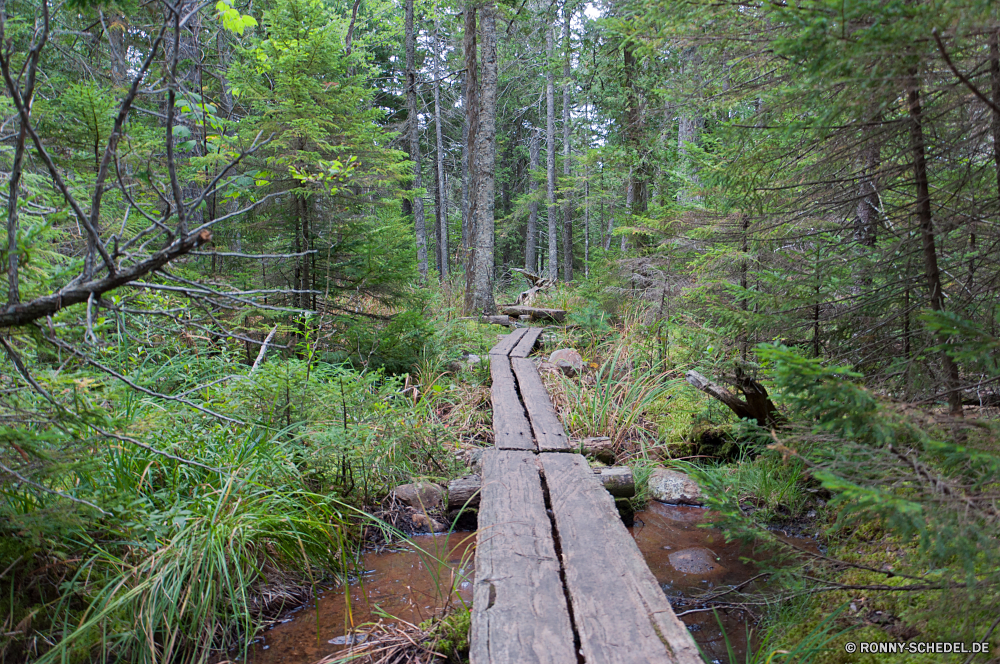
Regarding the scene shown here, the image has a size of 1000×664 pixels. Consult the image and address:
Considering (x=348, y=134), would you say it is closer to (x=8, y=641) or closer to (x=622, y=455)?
(x=622, y=455)

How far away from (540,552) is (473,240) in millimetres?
9288

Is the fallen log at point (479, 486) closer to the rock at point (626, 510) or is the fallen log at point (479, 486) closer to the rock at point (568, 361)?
the rock at point (626, 510)

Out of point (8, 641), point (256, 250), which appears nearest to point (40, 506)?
point (8, 641)

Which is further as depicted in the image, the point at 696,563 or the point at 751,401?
the point at 751,401

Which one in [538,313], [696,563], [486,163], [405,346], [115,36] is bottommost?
[696,563]

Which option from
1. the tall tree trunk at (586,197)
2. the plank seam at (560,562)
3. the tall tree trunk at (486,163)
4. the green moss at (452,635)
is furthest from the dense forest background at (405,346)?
the tall tree trunk at (586,197)

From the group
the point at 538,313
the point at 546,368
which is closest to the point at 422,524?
the point at 546,368

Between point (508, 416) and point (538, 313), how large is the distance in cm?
726

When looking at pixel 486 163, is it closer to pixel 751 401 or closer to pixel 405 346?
pixel 405 346

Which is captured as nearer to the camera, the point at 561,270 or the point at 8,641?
the point at 8,641

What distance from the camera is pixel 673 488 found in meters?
4.57

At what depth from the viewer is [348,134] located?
6.05m

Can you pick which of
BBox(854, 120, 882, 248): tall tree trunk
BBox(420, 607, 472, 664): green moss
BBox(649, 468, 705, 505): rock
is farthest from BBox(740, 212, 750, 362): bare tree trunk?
BBox(420, 607, 472, 664): green moss

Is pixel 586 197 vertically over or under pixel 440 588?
over
